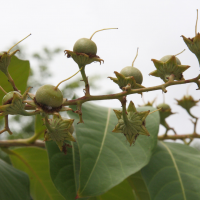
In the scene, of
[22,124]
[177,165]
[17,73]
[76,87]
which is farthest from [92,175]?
[22,124]

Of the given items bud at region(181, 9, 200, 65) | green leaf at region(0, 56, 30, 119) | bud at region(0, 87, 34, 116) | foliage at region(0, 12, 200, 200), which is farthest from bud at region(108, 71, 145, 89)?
green leaf at region(0, 56, 30, 119)

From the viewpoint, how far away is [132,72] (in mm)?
1304

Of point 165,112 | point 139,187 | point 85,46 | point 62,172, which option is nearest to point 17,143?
point 62,172

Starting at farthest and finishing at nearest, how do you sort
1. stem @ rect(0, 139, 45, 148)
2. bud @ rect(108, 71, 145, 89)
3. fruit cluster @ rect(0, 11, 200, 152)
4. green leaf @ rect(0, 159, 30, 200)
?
stem @ rect(0, 139, 45, 148) < green leaf @ rect(0, 159, 30, 200) < bud @ rect(108, 71, 145, 89) < fruit cluster @ rect(0, 11, 200, 152)

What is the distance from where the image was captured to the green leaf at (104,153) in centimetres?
131

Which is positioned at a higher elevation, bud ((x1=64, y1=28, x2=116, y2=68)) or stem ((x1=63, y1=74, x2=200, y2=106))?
bud ((x1=64, y1=28, x2=116, y2=68))

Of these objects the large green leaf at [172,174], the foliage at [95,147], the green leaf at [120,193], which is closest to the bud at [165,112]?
the foliage at [95,147]

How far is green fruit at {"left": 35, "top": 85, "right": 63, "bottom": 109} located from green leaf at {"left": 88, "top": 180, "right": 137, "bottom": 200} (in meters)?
1.11

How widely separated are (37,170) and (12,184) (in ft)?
1.81

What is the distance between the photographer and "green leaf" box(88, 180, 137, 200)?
75.5 inches

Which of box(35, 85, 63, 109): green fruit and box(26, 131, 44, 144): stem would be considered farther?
box(26, 131, 44, 144): stem

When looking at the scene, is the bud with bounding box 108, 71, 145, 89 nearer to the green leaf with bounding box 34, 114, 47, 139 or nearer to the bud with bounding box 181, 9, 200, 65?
the bud with bounding box 181, 9, 200, 65

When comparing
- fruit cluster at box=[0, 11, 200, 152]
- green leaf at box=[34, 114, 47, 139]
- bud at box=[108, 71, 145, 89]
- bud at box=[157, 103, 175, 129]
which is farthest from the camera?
bud at box=[157, 103, 175, 129]

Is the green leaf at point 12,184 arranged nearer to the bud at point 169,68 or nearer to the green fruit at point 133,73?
the green fruit at point 133,73
